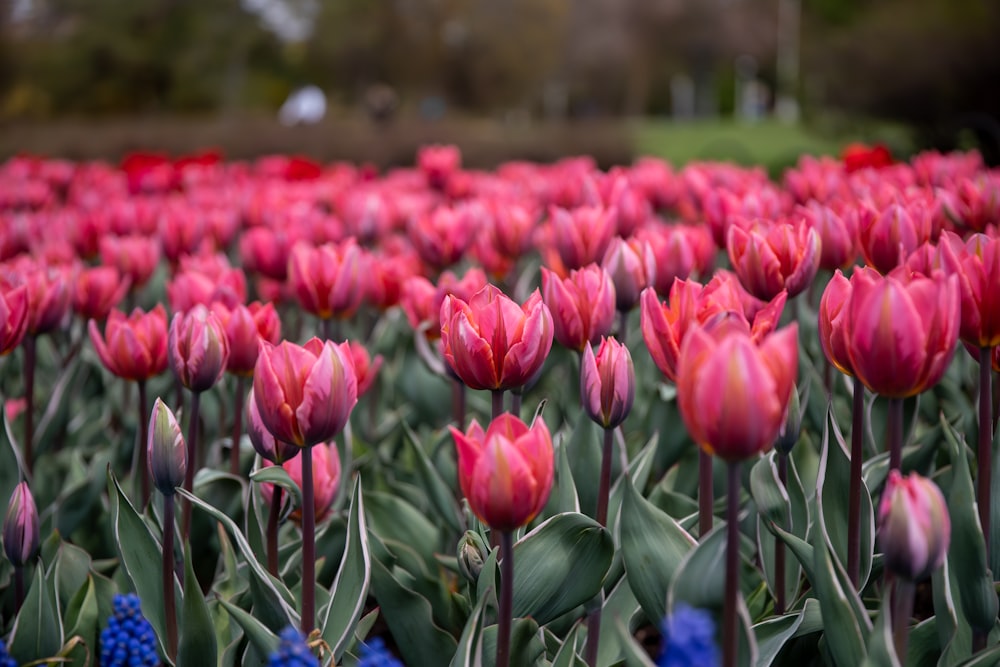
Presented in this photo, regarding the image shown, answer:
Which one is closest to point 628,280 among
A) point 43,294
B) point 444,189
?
point 43,294

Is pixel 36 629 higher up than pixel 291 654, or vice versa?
pixel 291 654

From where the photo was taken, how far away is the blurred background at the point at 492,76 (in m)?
12.6

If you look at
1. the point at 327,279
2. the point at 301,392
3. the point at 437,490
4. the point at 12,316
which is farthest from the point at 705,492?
the point at 12,316

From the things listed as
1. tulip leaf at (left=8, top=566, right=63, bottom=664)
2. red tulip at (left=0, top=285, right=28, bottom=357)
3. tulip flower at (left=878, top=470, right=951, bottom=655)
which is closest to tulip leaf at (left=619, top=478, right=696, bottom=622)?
tulip flower at (left=878, top=470, right=951, bottom=655)

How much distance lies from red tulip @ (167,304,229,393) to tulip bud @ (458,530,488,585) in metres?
0.53

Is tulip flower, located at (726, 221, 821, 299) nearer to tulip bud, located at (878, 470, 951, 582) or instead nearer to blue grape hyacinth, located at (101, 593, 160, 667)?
tulip bud, located at (878, 470, 951, 582)

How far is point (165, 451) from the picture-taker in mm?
1463

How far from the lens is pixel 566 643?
4.52 ft

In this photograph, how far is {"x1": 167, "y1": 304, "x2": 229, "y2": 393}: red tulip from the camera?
1636mm

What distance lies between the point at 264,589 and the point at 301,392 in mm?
321

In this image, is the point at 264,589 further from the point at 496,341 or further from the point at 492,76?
the point at 492,76

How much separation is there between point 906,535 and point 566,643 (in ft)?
1.78

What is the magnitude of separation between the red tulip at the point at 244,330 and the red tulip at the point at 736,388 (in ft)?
3.39

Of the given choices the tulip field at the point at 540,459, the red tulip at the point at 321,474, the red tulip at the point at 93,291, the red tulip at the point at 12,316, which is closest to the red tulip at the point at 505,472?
the tulip field at the point at 540,459
